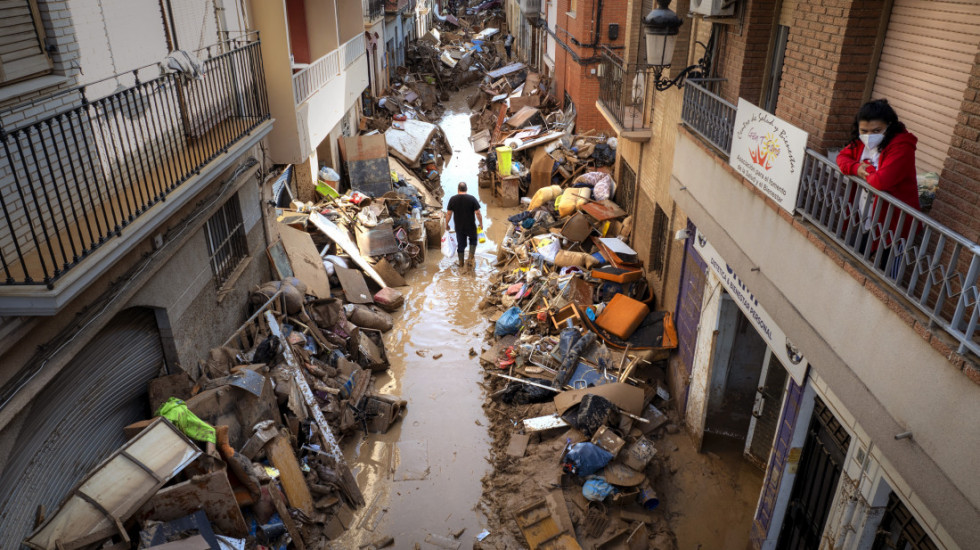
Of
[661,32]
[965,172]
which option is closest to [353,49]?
[661,32]

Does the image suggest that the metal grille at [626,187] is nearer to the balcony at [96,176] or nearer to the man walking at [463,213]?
the man walking at [463,213]

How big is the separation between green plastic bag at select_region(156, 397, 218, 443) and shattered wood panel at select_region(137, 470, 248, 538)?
0.52 meters

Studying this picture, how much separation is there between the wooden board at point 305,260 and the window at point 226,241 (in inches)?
56.9

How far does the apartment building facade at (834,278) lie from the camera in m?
3.66

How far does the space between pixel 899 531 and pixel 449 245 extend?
11804mm

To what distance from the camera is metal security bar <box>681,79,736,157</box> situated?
6773mm

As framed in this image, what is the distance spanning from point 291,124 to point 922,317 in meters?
10.0

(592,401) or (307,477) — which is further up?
(592,401)

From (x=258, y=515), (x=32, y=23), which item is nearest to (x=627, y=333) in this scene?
(x=258, y=515)

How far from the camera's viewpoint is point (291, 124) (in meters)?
11.0

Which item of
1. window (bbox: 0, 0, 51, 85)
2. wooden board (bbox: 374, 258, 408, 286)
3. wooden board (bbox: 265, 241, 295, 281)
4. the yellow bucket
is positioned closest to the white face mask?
window (bbox: 0, 0, 51, 85)

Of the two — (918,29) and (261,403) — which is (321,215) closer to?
(261,403)

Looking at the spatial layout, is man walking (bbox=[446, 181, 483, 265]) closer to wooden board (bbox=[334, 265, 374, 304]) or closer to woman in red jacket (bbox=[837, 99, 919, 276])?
wooden board (bbox=[334, 265, 374, 304])

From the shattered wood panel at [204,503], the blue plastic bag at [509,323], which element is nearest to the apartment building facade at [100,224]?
the shattered wood panel at [204,503]
